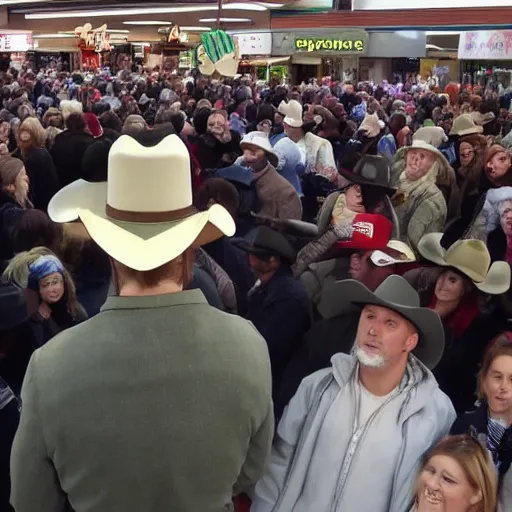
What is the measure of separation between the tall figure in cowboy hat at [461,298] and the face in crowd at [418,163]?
180cm

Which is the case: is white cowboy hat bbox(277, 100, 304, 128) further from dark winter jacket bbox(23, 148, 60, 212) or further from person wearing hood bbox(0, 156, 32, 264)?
person wearing hood bbox(0, 156, 32, 264)

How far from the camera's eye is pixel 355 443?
2197mm

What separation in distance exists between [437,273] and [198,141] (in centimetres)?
346

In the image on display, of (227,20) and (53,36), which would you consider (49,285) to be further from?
(53,36)

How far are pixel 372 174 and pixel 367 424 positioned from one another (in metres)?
2.38

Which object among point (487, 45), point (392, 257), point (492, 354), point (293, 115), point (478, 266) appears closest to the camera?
point (492, 354)

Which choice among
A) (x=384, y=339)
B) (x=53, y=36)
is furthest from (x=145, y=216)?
(x=53, y=36)

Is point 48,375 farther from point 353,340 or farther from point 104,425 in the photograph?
point 353,340

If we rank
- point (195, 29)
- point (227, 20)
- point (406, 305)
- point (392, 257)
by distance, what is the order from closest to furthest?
point (406, 305) → point (392, 257) → point (227, 20) → point (195, 29)

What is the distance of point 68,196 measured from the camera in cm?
224

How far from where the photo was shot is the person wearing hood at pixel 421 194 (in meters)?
4.67

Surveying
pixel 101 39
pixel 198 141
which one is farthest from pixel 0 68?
pixel 198 141

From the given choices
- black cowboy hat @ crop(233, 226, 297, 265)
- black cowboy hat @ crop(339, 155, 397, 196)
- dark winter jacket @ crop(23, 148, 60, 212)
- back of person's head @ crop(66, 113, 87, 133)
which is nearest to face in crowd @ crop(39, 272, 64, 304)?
black cowboy hat @ crop(233, 226, 297, 265)

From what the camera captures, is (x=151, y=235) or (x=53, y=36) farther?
(x=53, y=36)
